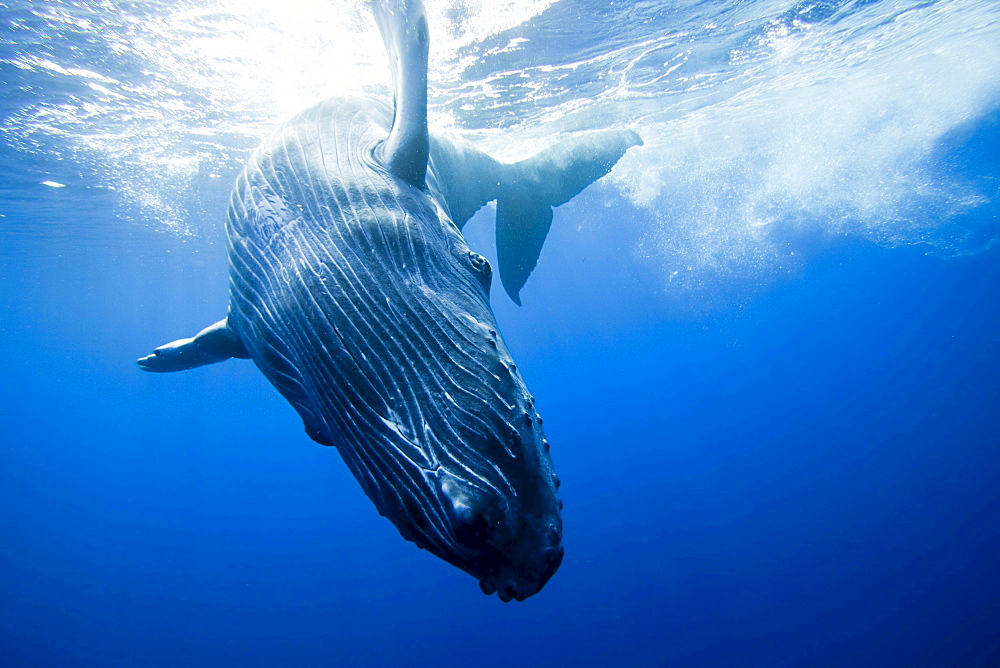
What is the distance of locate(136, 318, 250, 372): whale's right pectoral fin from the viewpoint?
295 cm

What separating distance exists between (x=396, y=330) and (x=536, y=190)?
3860mm

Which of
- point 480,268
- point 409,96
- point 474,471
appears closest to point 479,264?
point 480,268

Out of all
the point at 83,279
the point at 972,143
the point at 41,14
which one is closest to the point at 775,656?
the point at 41,14

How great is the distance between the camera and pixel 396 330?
4.50 feet

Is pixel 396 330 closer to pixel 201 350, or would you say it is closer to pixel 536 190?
pixel 201 350

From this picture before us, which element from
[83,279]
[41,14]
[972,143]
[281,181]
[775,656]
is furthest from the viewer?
[83,279]

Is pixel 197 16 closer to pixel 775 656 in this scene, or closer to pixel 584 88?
pixel 584 88

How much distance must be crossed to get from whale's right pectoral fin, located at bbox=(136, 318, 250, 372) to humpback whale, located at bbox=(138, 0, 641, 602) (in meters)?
0.97

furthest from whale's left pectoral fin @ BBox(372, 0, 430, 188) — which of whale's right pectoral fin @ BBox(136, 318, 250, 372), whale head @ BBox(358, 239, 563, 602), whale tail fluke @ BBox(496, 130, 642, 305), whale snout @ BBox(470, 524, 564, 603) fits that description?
whale tail fluke @ BBox(496, 130, 642, 305)

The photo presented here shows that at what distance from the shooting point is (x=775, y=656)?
2022cm

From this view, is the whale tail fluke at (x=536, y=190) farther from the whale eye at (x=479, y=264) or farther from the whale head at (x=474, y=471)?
the whale head at (x=474, y=471)

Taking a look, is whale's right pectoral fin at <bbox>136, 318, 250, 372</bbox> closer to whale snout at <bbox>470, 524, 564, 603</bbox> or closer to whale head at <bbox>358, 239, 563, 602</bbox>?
whale head at <bbox>358, 239, 563, 602</bbox>

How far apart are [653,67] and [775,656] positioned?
24105mm

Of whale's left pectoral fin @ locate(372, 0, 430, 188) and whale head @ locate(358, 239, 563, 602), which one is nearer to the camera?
whale head @ locate(358, 239, 563, 602)
